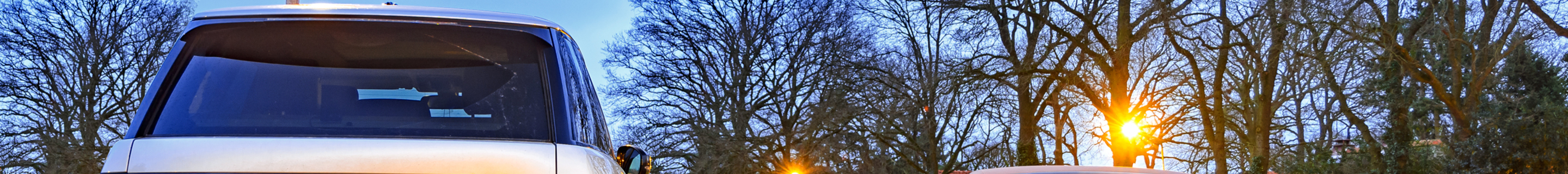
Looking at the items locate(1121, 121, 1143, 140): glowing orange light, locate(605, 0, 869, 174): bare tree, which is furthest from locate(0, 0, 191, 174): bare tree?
locate(1121, 121, 1143, 140): glowing orange light

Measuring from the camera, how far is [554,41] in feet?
8.41

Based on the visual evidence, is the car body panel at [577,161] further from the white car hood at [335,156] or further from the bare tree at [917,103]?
the bare tree at [917,103]

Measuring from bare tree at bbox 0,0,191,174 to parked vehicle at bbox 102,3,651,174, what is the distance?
77.7 ft

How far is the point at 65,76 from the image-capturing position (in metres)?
24.8

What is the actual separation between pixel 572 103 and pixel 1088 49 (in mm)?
18275

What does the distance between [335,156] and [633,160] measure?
745mm

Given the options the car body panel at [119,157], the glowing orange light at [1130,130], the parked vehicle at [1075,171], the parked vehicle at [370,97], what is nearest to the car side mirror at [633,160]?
the parked vehicle at [370,97]

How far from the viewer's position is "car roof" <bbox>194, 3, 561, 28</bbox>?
2.55 meters

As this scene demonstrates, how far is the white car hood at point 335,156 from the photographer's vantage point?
223 centimetres

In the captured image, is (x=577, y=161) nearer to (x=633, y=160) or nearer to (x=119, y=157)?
(x=633, y=160)

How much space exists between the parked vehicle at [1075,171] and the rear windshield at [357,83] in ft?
17.8

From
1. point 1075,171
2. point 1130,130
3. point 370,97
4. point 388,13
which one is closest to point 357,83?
point 370,97

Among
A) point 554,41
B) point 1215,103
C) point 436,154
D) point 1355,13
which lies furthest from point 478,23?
point 1215,103

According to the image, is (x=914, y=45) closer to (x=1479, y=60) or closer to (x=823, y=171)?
(x=823, y=171)
